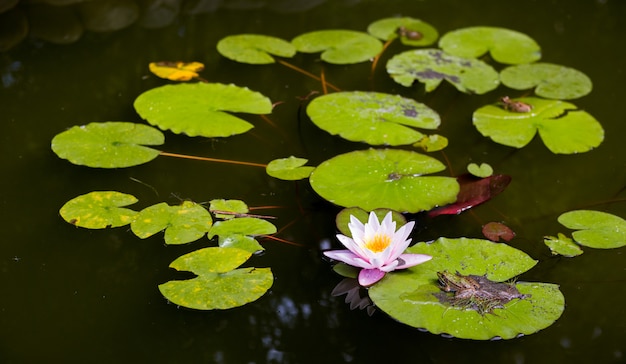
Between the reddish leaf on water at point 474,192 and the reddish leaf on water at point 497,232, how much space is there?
0.08 metres

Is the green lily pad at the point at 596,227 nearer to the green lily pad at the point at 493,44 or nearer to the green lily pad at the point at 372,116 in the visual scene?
the green lily pad at the point at 372,116

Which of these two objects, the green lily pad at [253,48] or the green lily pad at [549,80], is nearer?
the green lily pad at [549,80]

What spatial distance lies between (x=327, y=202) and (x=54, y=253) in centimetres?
82

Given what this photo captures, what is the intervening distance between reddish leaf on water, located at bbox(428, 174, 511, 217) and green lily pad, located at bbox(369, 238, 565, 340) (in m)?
0.18

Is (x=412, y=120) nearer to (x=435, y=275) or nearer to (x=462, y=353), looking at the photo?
(x=435, y=275)

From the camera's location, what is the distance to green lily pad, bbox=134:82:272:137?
2348 millimetres

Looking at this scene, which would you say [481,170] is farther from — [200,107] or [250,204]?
[200,107]

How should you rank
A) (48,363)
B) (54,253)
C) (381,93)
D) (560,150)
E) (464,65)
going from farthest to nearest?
(464,65)
(381,93)
(560,150)
(54,253)
(48,363)

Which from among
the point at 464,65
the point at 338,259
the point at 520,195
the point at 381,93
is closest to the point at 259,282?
the point at 338,259

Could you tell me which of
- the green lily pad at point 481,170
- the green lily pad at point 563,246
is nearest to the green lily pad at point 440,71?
the green lily pad at point 481,170

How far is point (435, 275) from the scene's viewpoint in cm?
174

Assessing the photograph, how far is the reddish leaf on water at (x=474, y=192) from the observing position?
2.01m

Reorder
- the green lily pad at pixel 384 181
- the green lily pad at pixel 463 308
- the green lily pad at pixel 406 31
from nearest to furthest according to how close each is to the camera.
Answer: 1. the green lily pad at pixel 463 308
2. the green lily pad at pixel 384 181
3. the green lily pad at pixel 406 31

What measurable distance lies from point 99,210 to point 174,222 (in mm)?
239
